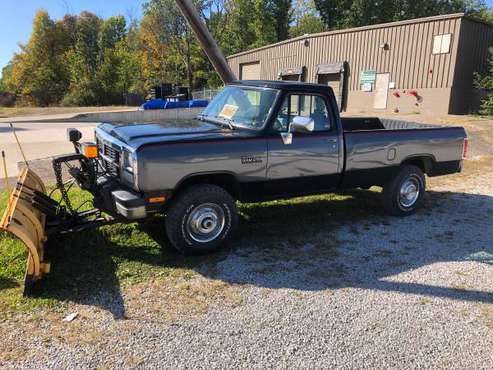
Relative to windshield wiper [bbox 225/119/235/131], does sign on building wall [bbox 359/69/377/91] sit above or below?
above

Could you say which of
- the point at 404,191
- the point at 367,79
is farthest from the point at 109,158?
the point at 367,79

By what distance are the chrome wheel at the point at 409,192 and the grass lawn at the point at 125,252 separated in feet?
1.76

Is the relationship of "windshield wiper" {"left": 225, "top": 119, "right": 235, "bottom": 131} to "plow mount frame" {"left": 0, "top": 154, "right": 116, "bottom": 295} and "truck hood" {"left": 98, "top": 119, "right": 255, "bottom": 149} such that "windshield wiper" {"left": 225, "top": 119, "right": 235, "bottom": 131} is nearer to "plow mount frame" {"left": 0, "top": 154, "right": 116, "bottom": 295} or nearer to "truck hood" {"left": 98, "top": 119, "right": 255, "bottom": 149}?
"truck hood" {"left": 98, "top": 119, "right": 255, "bottom": 149}

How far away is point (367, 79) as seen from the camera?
24.0m

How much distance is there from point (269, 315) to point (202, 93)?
34011 mm

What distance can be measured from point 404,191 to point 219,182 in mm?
3221

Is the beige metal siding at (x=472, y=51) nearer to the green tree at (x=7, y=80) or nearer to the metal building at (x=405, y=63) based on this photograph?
the metal building at (x=405, y=63)

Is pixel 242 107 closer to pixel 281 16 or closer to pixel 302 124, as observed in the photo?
pixel 302 124

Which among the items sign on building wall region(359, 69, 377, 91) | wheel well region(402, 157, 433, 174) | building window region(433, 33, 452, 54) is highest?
building window region(433, 33, 452, 54)

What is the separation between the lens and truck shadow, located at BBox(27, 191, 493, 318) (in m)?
4.24

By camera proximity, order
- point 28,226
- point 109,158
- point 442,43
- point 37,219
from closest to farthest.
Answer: point 28,226 < point 37,219 < point 109,158 < point 442,43

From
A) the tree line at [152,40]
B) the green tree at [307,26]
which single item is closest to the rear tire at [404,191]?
the tree line at [152,40]

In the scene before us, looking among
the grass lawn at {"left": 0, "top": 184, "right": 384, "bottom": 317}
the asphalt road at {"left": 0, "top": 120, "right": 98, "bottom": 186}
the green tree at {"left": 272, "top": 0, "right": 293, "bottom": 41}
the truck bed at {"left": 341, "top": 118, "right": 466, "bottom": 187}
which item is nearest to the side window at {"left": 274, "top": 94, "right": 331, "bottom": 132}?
the truck bed at {"left": 341, "top": 118, "right": 466, "bottom": 187}

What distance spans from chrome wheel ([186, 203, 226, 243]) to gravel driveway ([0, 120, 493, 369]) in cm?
33
